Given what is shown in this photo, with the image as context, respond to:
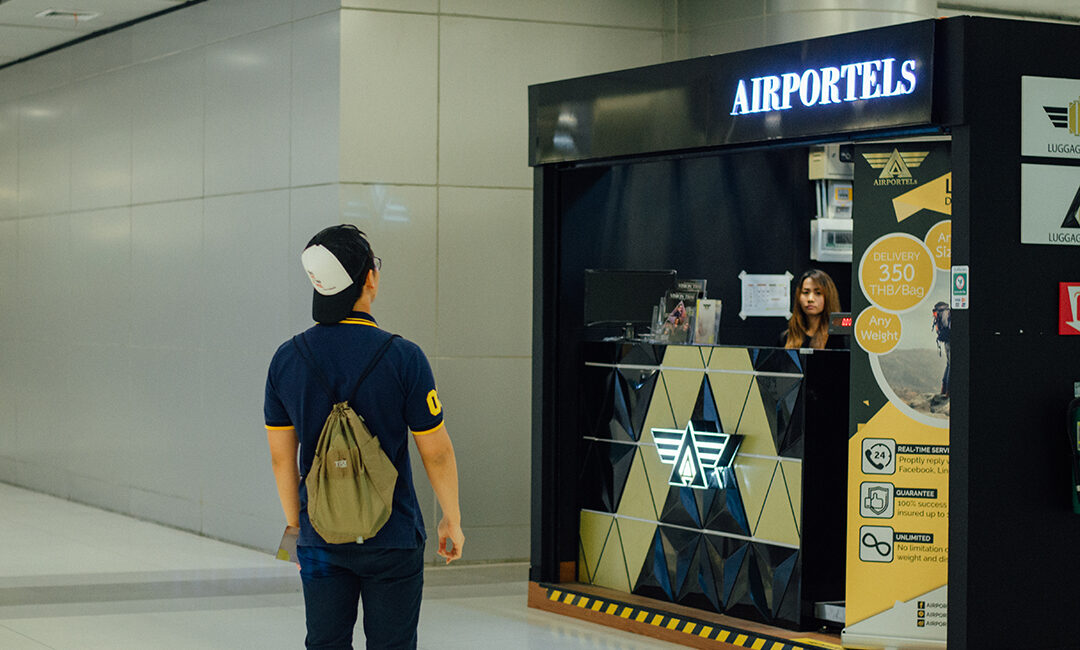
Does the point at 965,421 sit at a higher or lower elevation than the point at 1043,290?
lower

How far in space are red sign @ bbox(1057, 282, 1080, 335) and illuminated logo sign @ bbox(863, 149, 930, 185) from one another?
2.42 ft

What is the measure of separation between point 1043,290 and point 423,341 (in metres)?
4.18

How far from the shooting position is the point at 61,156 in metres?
11.9

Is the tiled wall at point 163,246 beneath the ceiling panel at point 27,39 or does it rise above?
beneath

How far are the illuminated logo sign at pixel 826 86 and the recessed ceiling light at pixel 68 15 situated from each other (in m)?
5.86

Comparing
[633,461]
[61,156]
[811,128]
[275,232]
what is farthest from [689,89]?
[61,156]

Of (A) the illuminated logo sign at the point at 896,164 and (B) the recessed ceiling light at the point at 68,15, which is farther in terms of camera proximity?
(B) the recessed ceiling light at the point at 68,15

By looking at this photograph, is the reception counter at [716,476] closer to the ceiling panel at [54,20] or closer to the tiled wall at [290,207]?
the tiled wall at [290,207]

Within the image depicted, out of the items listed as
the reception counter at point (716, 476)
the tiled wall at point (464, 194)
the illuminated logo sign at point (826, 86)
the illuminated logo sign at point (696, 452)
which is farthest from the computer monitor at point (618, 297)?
the tiled wall at point (464, 194)

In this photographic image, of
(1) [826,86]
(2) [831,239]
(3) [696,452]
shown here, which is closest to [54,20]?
(2) [831,239]

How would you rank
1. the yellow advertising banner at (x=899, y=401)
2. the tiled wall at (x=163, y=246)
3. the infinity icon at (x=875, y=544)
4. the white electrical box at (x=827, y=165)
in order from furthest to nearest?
the white electrical box at (x=827, y=165), the tiled wall at (x=163, y=246), the infinity icon at (x=875, y=544), the yellow advertising banner at (x=899, y=401)

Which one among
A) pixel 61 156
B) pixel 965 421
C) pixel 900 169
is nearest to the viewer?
pixel 965 421

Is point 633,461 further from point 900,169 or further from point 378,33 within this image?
point 378,33

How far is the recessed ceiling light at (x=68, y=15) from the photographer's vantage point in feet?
33.7
